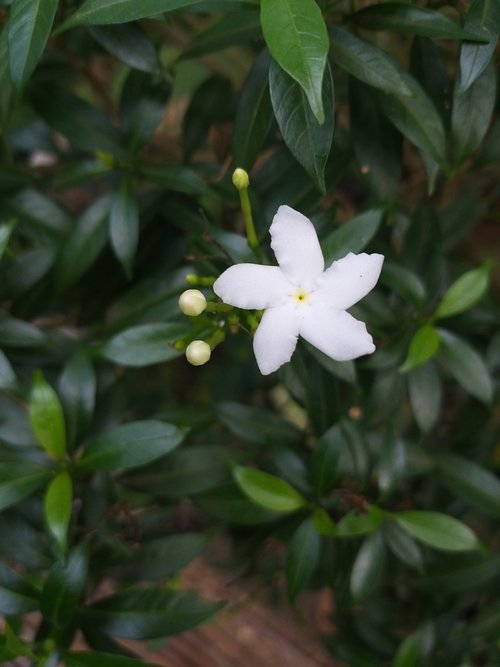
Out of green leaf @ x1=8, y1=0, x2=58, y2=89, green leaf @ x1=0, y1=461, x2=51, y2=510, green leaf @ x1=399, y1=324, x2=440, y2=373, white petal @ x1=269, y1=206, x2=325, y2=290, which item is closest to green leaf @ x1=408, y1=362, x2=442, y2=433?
green leaf @ x1=399, y1=324, x2=440, y2=373

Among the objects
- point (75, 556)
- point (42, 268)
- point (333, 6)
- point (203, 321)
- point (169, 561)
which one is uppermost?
point (333, 6)

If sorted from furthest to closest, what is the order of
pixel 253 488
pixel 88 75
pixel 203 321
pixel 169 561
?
pixel 88 75, pixel 169 561, pixel 253 488, pixel 203 321

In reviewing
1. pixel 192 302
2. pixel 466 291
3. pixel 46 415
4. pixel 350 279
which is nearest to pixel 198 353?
pixel 192 302

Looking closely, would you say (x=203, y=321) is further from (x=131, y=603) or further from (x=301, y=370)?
(x=131, y=603)

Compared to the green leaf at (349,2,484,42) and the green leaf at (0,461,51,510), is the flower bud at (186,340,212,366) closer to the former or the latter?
the green leaf at (0,461,51,510)

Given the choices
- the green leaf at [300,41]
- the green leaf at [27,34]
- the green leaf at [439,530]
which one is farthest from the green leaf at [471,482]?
the green leaf at [27,34]

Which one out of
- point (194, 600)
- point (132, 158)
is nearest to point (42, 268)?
point (132, 158)

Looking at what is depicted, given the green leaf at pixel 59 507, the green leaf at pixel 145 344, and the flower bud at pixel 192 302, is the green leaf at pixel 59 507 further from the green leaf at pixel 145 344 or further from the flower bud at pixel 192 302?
the flower bud at pixel 192 302
